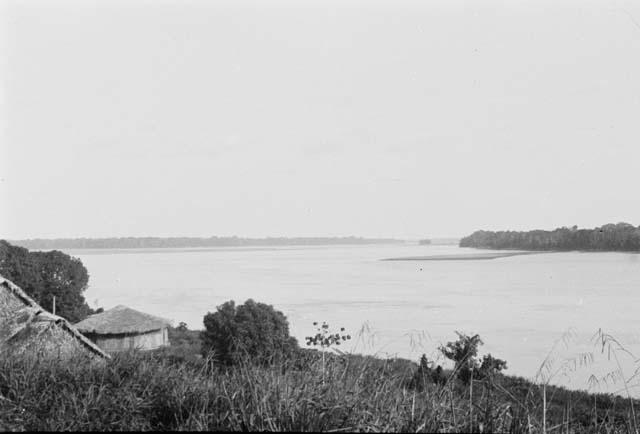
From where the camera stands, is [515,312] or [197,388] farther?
[515,312]

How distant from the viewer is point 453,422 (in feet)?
13.0

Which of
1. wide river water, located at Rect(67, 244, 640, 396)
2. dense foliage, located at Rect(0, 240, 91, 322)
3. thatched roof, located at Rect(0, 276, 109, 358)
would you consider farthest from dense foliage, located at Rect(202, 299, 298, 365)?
dense foliage, located at Rect(0, 240, 91, 322)

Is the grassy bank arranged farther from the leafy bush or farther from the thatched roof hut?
the thatched roof hut

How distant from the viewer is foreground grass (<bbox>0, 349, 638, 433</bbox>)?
3.65 metres

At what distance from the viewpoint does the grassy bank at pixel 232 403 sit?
3656 mm

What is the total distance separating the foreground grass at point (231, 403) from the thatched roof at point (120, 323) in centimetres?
2681

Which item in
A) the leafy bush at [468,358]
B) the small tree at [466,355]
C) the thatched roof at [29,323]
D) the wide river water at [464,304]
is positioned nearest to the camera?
the small tree at [466,355]

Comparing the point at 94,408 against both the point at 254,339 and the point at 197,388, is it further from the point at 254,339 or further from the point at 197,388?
the point at 254,339

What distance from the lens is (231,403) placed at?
3746 mm

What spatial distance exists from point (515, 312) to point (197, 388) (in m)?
49.2

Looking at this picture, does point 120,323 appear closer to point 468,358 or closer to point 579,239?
point 468,358

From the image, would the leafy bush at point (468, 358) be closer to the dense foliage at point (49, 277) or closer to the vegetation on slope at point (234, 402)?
the vegetation on slope at point (234, 402)

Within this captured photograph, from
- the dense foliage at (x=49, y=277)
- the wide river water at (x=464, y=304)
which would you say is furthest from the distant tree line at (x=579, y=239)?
the dense foliage at (x=49, y=277)

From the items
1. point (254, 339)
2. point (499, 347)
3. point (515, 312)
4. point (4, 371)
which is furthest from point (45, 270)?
point (4, 371)
